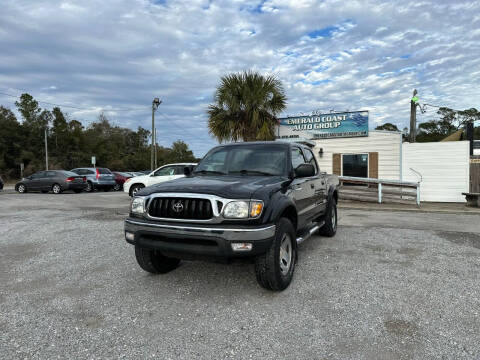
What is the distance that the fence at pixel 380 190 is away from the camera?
11830 mm

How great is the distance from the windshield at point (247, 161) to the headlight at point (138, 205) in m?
1.17

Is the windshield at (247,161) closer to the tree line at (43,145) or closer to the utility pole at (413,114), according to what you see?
the utility pole at (413,114)

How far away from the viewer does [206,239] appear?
317 centimetres

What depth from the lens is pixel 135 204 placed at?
12.2ft

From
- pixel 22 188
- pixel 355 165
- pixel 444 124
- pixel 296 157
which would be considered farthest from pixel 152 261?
pixel 444 124

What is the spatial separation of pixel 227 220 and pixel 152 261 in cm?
135

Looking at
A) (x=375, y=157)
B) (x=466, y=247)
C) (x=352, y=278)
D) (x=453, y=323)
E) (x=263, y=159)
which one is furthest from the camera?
(x=375, y=157)

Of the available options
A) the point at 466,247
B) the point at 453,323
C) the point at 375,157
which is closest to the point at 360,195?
the point at 375,157

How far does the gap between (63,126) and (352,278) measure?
48.9 meters

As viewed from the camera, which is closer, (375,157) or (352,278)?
(352,278)

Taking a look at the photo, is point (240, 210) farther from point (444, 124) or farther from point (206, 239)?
point (444, 124)

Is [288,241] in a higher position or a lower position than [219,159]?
lower

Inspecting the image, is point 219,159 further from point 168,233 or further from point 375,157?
point 375,157

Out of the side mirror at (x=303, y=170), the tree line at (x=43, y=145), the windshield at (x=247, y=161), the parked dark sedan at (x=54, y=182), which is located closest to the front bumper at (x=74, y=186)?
the parked dark sedan at (x=54, y=182)
